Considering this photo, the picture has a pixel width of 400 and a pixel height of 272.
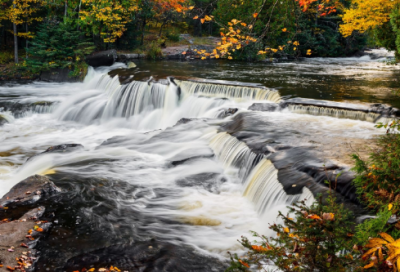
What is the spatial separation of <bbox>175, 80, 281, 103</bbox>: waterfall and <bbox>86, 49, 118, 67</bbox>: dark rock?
7783 mm

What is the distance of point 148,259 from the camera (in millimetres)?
4535

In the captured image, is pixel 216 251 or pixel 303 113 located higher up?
pixel 303 113

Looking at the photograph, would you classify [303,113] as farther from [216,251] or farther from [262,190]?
[216,251]

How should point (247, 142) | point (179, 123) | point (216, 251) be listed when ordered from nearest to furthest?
point (216, 251)
point (247, 142)
point (179, 123)

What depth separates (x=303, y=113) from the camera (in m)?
9.88

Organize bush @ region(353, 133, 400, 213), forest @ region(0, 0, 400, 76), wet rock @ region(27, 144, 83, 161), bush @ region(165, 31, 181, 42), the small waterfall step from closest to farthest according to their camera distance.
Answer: bush @ region(353, 133, 400, 213)
wet rock @ region(27, 144, 83, 161)
the small waterfall step
forest @ region(0, 0, 400, 76)
bush @ region(165, 31, 181, 42)

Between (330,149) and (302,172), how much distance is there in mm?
1228

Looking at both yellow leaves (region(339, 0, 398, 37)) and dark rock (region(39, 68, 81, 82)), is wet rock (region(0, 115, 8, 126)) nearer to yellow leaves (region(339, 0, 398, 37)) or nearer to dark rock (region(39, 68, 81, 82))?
dark rock (region(39, 68, 81, 82))

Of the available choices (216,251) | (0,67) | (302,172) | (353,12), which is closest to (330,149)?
(302,172)

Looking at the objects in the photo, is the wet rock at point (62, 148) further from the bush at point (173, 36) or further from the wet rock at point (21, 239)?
the bush at point (173, 36)

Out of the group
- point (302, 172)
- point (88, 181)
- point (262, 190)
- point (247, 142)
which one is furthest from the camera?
point (247, 142)

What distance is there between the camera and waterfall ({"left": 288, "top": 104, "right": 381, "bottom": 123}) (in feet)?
29.8

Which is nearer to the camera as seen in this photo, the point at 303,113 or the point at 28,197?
the point at 28,197

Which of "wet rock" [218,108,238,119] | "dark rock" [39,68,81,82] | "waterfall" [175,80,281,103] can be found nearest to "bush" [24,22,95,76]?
"dark rock" [39,68,81,82]
